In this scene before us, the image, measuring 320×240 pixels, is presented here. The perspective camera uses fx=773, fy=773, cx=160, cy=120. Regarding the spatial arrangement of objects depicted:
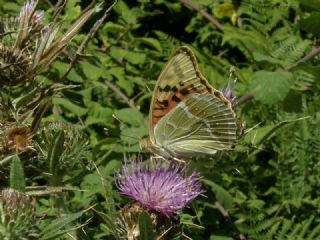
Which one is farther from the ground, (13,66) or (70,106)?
(13,66)

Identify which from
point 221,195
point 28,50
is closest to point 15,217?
point 28,50

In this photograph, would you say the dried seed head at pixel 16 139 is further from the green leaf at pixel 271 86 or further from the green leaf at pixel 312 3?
the green leaf at pixel 312 3

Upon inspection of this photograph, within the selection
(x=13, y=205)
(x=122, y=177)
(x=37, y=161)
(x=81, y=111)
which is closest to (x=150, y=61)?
(x=81, y=111)

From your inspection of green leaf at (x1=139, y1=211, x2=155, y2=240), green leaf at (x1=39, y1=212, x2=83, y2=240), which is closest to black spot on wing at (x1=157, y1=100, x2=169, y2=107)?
green leaf at (x1=139, y1=211, x2=155, y2=240)

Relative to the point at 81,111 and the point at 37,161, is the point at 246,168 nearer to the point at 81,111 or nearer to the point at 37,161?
the point at 81,111

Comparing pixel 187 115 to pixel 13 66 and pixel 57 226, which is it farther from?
pixel 57 226

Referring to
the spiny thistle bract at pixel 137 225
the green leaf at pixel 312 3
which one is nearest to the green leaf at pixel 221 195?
the spiny thistle bract at pixel 137 225

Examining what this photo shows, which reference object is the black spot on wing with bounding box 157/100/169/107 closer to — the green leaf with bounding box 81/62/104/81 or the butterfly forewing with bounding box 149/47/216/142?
the butterfly forewing with bounding box 149/47/216/142
